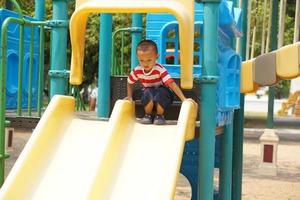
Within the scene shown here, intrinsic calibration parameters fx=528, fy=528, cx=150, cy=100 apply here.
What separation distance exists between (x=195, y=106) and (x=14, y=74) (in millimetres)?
3214

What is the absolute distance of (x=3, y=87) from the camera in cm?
407

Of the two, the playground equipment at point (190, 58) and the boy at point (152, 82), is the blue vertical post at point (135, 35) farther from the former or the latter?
the playground equipment at point (190, 58)

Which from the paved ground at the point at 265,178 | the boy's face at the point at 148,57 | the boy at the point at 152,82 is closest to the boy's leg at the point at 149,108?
the boy at the point at 152,82

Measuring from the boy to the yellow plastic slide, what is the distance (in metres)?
0.20

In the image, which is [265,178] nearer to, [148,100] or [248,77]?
[248,77]

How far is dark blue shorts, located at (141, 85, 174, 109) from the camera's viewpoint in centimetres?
413

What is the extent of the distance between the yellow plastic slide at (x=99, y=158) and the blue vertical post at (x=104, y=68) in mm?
929

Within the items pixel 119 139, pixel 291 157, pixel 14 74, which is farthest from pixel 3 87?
pixel 291 157

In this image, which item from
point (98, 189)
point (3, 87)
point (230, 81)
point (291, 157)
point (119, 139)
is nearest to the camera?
point (98, 189)

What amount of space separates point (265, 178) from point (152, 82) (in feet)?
19.4

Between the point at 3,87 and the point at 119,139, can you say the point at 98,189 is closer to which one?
the point at 119,139

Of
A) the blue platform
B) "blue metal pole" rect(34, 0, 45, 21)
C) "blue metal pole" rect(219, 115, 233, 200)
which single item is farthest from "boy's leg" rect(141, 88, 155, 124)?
"blue metal pole" rect(34, 0, 45, 21)

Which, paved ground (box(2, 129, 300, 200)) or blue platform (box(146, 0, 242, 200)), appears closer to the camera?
blue platform (box(146, 0, 242, 200))

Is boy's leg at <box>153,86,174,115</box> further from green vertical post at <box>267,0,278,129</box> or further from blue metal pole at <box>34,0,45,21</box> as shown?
green vertical post at <box>267,0,278,129</box>
